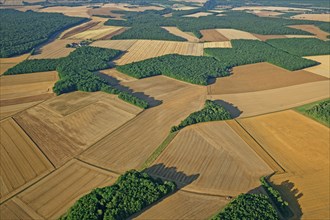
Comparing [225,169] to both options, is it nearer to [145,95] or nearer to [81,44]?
[145,95]

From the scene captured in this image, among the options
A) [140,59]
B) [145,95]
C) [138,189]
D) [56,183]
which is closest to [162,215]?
[138,189]

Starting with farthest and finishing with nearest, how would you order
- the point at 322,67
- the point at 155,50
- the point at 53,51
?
the point at 155,50
the point at 53,51
the point at 322,67

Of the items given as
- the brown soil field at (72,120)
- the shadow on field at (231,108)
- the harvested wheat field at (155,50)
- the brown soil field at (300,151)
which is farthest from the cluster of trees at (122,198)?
the harvested wheat field at (155,50)

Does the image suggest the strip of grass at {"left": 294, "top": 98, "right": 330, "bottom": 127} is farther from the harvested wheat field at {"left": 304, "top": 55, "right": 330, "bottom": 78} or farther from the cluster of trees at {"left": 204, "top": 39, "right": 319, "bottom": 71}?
the cluster of trees at {"left": 204, "top": 39, "right": 319, "bottom": 71}

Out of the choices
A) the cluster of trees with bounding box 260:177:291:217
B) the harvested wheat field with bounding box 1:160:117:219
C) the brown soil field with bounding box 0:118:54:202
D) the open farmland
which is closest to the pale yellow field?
the open farmland

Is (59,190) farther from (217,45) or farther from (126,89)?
(217,45)

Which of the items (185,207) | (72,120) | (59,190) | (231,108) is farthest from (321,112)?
(59,190)

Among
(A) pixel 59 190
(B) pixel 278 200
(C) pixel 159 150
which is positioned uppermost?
(C) pixel 159 150
